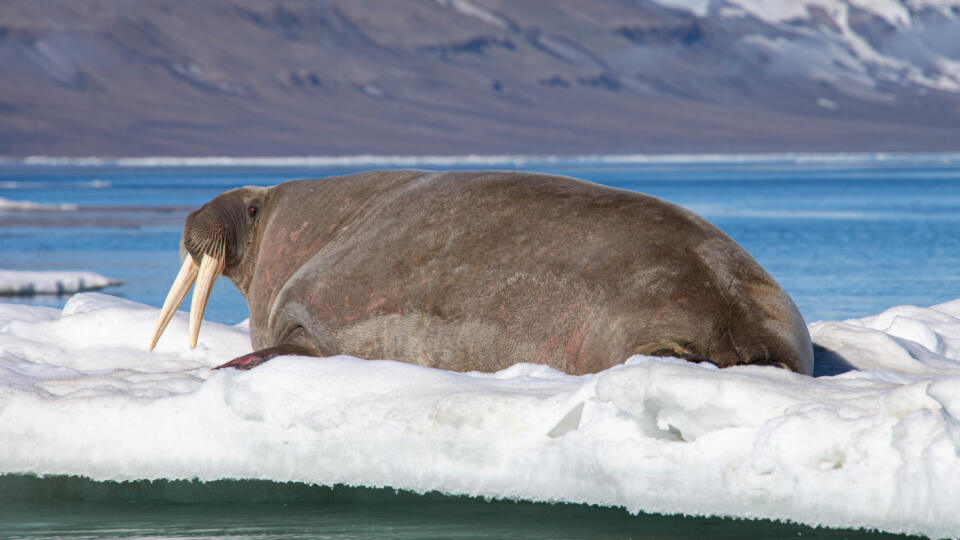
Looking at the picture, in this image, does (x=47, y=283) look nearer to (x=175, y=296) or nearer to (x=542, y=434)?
(x=175, y=296)

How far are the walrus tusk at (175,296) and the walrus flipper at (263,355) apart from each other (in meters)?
1.06

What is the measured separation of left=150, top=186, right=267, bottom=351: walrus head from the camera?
20.9 ft

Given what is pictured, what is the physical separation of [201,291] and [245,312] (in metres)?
6.60

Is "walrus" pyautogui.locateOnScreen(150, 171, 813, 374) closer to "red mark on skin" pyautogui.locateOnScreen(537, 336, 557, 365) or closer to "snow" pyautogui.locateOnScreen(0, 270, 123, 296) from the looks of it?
"red mark on skin" pyautogui.locateOnScreen(537, 336, 557, 365)

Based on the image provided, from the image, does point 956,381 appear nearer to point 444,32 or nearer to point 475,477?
point 475,477

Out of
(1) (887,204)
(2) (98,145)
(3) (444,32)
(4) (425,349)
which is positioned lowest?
(4) (425,349)

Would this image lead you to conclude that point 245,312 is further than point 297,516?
Yes

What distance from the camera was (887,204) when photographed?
39.5 metres

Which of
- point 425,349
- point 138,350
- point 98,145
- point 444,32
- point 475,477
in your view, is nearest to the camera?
point 475,477

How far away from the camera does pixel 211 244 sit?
6.49 m

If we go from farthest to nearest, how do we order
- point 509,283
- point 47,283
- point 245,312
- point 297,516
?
1. point 47,283
2. point 245,312
3. point 509,283
4. point 297,516

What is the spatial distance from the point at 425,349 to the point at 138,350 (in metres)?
1.97

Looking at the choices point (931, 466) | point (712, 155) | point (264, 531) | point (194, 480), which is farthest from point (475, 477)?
point (712, 155)

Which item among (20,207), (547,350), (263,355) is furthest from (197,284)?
(20,207)
